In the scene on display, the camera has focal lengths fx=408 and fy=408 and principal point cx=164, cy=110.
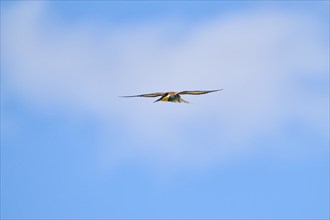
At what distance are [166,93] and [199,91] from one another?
2.69 metres

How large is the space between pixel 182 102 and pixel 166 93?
4.96 feet

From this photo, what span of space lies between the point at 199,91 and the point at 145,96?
4020 mm

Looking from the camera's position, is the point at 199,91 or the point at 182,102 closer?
the point at 182,102

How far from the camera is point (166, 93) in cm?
2859

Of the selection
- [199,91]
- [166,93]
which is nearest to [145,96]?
[166,93]

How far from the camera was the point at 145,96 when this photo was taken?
2888 centimetres

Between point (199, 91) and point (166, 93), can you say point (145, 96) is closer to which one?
point (166, 93)

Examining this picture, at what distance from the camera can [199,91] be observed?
2977 cm

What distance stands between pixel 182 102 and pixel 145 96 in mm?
2837

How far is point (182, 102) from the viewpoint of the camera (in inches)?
1093
